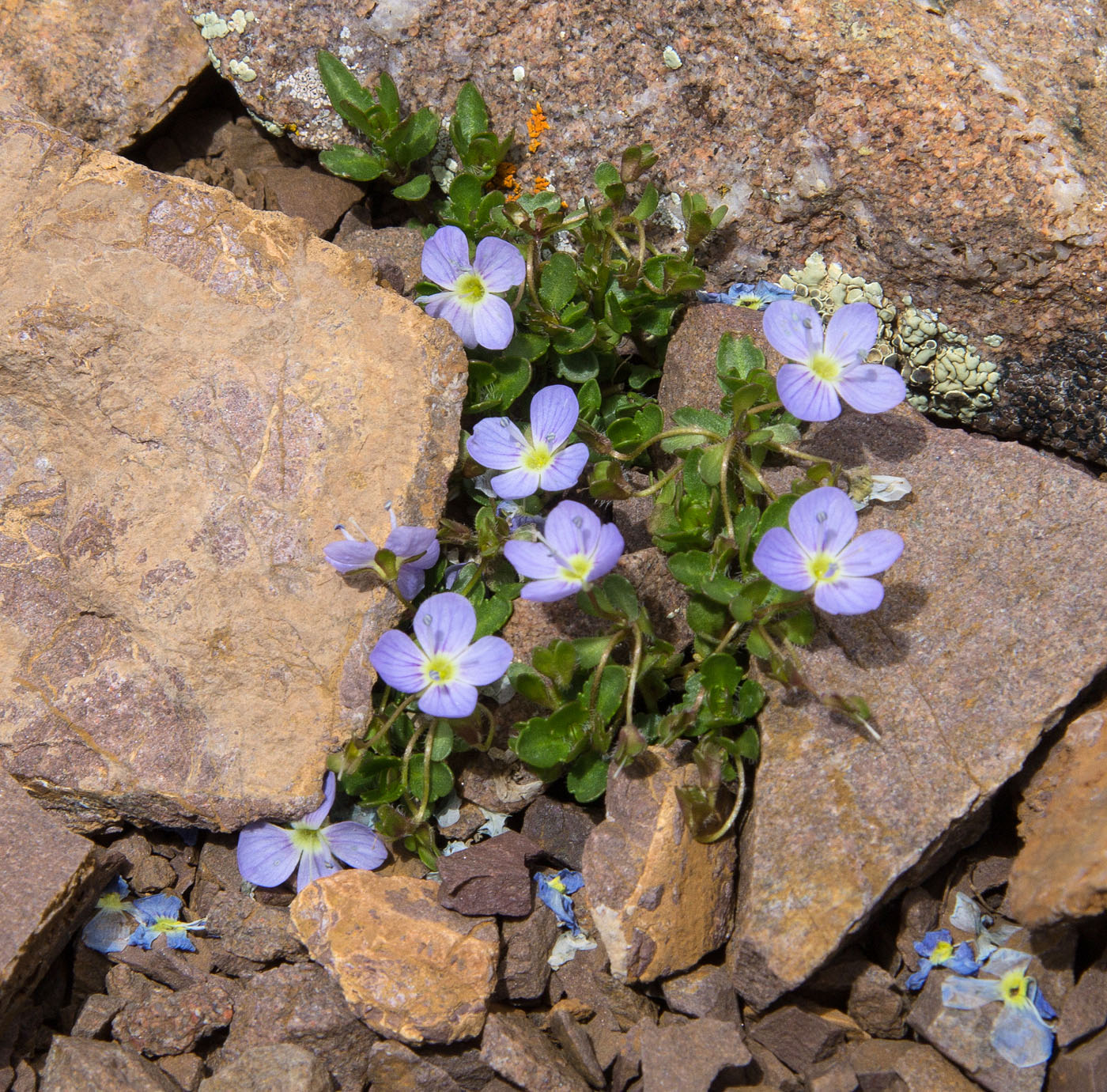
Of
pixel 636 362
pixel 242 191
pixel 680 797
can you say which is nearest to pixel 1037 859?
pixel 680 797

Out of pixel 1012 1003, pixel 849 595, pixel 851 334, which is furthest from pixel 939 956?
pixel 851 334

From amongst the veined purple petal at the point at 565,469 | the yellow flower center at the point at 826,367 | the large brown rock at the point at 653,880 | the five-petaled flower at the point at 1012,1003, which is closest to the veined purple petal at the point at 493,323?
the veined purple petal at the point at 565,469

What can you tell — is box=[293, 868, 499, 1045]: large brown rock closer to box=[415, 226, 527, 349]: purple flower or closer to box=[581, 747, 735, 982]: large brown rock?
box=[581, 747, 735, 982]: large brown rock

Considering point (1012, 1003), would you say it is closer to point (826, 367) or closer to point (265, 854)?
point (826, 367)

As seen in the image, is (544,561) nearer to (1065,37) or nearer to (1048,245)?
(1048,245)

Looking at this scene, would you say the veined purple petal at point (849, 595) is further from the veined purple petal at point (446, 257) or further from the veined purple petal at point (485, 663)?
the veined purple petal at point (446, 257)
